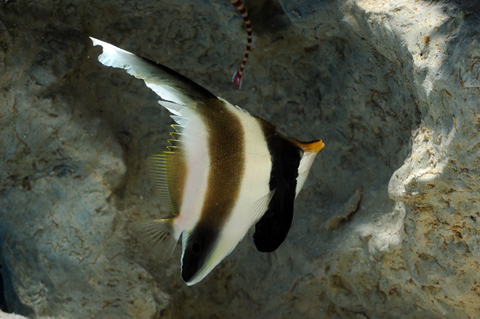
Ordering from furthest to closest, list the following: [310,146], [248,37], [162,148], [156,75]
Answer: [162,148] < [248,37] < [310,146] < [156,75]

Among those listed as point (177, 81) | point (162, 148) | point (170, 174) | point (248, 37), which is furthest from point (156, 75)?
point (162, 148)

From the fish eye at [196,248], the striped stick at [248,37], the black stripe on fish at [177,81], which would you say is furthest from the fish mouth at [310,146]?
the striped stick at [248,37]

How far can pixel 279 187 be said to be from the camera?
5.17 ft

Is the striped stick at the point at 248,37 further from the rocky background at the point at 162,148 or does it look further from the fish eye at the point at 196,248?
the fish eye at the point at 196,248

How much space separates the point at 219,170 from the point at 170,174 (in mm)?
190

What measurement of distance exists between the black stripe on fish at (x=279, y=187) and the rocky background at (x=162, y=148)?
2.18 feet

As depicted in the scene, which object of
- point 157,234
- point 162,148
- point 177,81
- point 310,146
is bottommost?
point 162,148

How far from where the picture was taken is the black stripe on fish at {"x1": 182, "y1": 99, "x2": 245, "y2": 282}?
153cm

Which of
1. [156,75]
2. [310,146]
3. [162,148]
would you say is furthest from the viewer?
[162,148]

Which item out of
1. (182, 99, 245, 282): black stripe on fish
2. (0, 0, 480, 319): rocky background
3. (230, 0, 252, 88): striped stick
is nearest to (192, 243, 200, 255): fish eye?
(182, 99, 245, 282): black stripe on fish

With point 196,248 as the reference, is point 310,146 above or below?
above

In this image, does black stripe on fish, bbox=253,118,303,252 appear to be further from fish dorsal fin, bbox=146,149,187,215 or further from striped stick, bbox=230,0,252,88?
striped stick, bbox=230,0,252,88

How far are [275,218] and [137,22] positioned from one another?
5.84 feet

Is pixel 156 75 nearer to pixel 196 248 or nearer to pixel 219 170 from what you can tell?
pixel 219 170
